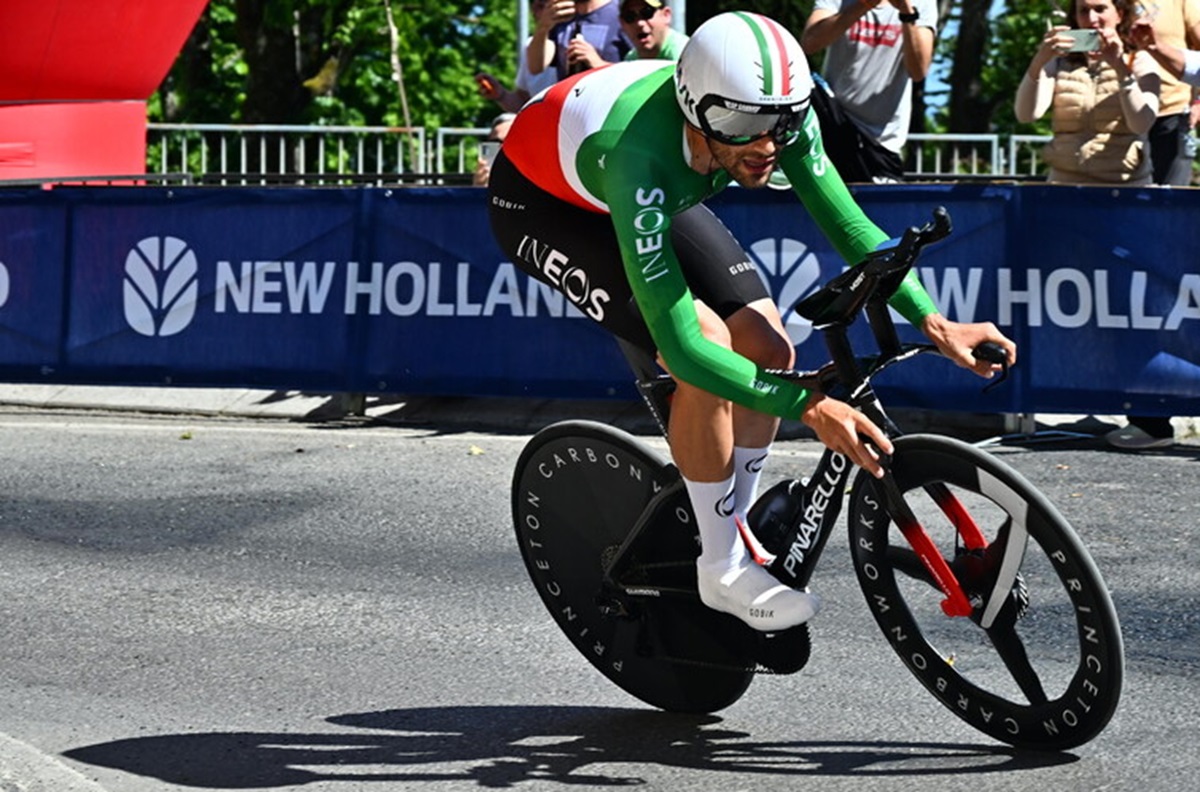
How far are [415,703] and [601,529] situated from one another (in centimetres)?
76

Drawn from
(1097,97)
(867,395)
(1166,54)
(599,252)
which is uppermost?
(1166,54)

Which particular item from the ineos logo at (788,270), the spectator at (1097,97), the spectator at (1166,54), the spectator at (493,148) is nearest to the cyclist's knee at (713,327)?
the ineos logo at (788,270)

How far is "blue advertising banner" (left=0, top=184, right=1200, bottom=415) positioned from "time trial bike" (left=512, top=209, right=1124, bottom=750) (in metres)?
4.77

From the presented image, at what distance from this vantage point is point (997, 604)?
5.07m

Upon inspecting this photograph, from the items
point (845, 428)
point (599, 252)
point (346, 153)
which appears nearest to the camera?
point (845, 428)

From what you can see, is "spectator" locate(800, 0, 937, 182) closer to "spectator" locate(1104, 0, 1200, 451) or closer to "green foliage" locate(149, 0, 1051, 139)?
"spectator" locate(1104, 0, 1200, 451)

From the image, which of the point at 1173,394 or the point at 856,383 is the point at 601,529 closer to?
the point at 856,383

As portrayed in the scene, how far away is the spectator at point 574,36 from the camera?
1161 cm

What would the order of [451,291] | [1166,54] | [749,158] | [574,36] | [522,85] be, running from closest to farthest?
1. [749,158]
2. [1166,54]
3. [451,291]
4. [574,36]
5. [522,85]

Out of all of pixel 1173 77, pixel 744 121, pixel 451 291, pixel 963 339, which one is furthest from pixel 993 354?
pixel 451 291

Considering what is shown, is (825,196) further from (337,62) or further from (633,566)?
(337,62)

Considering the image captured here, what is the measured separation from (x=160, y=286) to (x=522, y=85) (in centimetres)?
244

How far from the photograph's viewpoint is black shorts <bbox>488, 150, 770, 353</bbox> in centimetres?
539

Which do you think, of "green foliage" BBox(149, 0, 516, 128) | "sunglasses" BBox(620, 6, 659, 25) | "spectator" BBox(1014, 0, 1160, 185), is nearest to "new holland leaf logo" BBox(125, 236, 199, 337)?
"sunglasses" BBox(620, 6, 659, 25)
